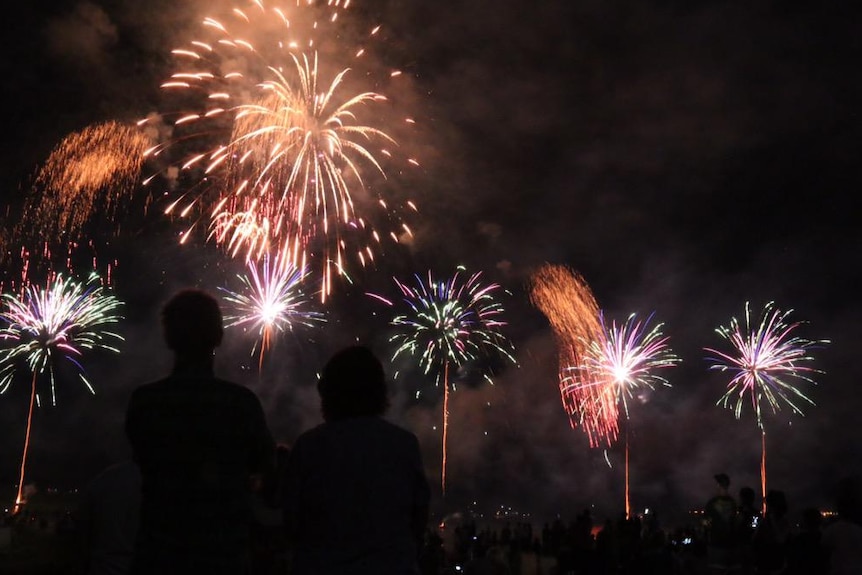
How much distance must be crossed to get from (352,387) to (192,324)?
0.81 meters

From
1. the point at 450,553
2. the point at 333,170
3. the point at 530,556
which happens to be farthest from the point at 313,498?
the point at 333,170

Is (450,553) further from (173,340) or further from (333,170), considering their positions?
(173,340)

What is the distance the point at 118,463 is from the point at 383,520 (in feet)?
6.54

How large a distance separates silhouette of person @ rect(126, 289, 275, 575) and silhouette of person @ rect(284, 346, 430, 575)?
0.24 m

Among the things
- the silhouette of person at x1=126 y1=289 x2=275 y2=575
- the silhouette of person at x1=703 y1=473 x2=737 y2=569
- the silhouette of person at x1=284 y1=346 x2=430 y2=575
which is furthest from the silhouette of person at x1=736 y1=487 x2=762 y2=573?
the silhouette of person at x1=126 y1=289 x2=275 y2=575

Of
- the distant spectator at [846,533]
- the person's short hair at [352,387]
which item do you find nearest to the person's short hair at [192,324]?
the person's short hair at [352,387]

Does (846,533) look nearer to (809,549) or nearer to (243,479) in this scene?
(809,549)

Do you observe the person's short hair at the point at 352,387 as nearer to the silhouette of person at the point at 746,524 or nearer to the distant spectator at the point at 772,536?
the distant spectator at the point at 772,536

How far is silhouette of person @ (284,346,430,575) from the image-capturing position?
365 centimetres

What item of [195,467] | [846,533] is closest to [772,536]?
[846,533]

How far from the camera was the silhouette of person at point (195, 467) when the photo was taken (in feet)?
11.1

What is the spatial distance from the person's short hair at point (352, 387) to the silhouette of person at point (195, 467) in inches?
17.6

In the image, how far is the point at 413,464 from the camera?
3826mm

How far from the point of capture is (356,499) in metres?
3.69
